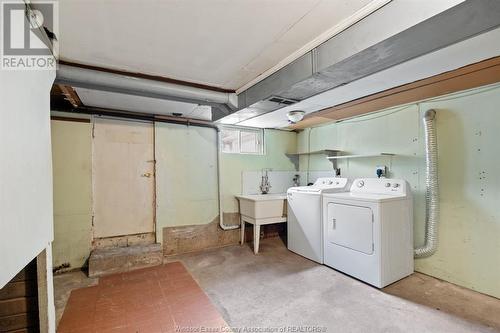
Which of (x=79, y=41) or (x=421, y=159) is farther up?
(x=79, y=41)

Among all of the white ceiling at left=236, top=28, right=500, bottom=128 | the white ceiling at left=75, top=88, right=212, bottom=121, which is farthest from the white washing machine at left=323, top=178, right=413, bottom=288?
the white ceiling at left=75, top=88, right=212, bottom=121

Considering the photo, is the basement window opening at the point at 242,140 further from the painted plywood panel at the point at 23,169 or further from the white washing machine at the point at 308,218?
the painted plywood panel at the point at 23,169

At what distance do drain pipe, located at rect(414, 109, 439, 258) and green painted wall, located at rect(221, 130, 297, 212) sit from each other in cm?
241

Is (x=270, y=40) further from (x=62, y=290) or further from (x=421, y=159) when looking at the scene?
(x=62, y=290)

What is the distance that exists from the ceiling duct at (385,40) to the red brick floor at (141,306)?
7.22ft

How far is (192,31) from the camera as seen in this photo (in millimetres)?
1570

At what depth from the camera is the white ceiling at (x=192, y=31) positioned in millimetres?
1341

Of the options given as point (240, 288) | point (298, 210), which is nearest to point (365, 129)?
point (298, 210)

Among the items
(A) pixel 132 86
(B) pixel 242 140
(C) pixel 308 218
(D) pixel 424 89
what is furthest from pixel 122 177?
(D) pixel 424 89

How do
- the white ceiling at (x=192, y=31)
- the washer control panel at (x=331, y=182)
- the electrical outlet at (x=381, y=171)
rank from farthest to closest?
the washer control panel at (x=331, y=182), the electrical outlet at (x=381, y=171), the white ceiling at (x=192, y=31)

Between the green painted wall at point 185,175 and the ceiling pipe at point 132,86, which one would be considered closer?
the ceiling pipe at point 132,86

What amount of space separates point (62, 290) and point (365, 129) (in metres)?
4.41

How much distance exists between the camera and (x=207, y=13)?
1.39 metres

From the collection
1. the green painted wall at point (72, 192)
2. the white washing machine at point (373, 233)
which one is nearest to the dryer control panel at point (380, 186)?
the white washing machine at point (373, 233)
